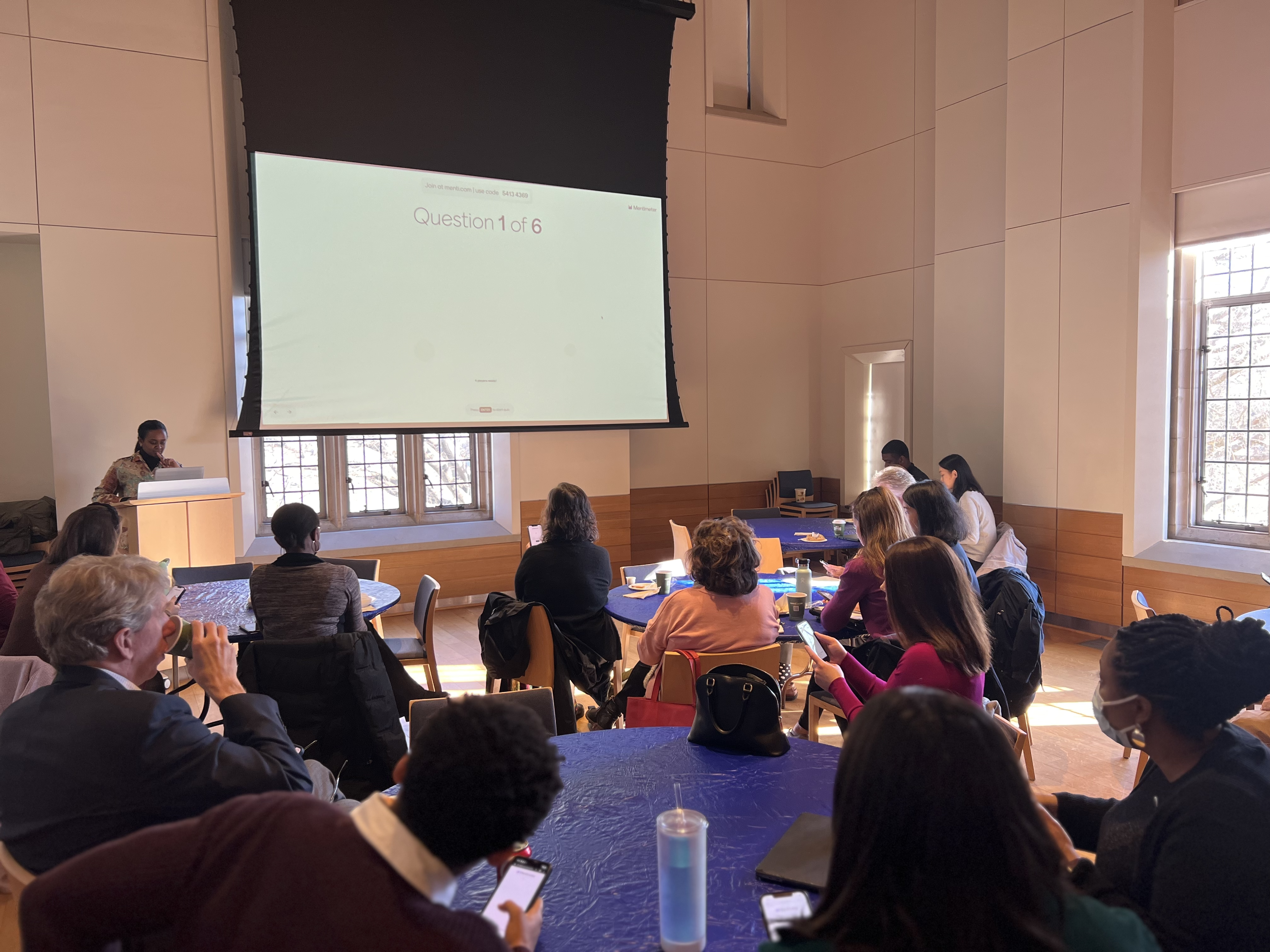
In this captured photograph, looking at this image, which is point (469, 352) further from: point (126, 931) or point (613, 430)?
point (126, 931)

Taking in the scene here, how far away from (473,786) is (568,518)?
2742 millimetres

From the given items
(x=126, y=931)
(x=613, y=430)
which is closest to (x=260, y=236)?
(x=613, y=430)

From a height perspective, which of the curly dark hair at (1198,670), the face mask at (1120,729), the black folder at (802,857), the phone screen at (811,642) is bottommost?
the black folder at (802,857)

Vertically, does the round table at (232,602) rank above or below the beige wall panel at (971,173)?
below

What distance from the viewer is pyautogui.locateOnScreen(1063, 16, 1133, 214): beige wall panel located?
5.54 meters

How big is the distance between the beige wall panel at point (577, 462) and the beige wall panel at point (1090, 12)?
4706 millimetres

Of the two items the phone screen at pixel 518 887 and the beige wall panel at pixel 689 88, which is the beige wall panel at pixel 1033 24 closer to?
the beige wall panel at pixel 689 88

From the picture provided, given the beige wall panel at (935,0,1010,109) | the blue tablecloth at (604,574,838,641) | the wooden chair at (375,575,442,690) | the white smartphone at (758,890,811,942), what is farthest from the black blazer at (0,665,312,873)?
the beige wall panel at (935,0,1010,109)

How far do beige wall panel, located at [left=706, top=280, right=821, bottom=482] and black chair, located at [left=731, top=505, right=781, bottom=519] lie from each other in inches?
74.4

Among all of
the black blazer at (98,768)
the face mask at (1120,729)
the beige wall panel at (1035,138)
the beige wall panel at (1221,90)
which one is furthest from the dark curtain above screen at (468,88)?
the face mask at (1120,729)

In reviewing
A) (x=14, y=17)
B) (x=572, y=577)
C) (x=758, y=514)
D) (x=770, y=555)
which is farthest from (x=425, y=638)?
(x=14, y=17)

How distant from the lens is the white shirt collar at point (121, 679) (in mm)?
1554

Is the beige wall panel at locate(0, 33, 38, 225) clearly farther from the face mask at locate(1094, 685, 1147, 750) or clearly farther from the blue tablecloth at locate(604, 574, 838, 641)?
the face mask at locate(1094, 685, 1147, 750)

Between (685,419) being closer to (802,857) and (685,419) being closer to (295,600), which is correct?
(295,600)
